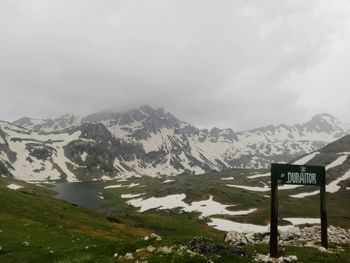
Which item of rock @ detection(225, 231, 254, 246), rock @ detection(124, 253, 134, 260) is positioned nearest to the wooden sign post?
rock @ detection(225, 231, 254, 246)

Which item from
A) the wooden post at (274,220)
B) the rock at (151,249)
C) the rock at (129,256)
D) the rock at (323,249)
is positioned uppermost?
the wooden post at (274,220)

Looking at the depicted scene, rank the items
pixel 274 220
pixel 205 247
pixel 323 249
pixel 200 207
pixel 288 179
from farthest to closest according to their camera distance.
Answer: pixel 200 207, pixel 323 249, pixel 288 179, pixel 274 220, pixel 205 247

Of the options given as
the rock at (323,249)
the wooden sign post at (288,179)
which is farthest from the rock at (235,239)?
the wooden sign post at (288,179)

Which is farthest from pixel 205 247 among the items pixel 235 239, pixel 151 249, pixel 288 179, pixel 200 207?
pixel 200 207

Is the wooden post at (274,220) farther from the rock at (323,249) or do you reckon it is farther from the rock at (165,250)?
the rock at (165,250)

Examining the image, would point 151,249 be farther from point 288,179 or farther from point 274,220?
point 288,179

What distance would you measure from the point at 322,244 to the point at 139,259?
68.9ft

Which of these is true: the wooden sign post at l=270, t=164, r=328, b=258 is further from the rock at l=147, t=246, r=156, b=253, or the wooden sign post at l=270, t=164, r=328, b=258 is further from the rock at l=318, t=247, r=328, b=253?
the rock at l=147, t=246, r=156, b=253

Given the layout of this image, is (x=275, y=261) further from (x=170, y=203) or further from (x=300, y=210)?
(x=170, y=203)

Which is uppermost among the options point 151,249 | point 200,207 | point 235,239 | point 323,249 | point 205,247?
point 205,247

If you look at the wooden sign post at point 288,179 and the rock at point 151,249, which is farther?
the wooden sign post at point 288,179

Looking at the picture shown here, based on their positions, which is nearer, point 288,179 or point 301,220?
point 288,179

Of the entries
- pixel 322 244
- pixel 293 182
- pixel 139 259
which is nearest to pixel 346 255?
pixel 322 244

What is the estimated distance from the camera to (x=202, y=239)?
32.0 metres
